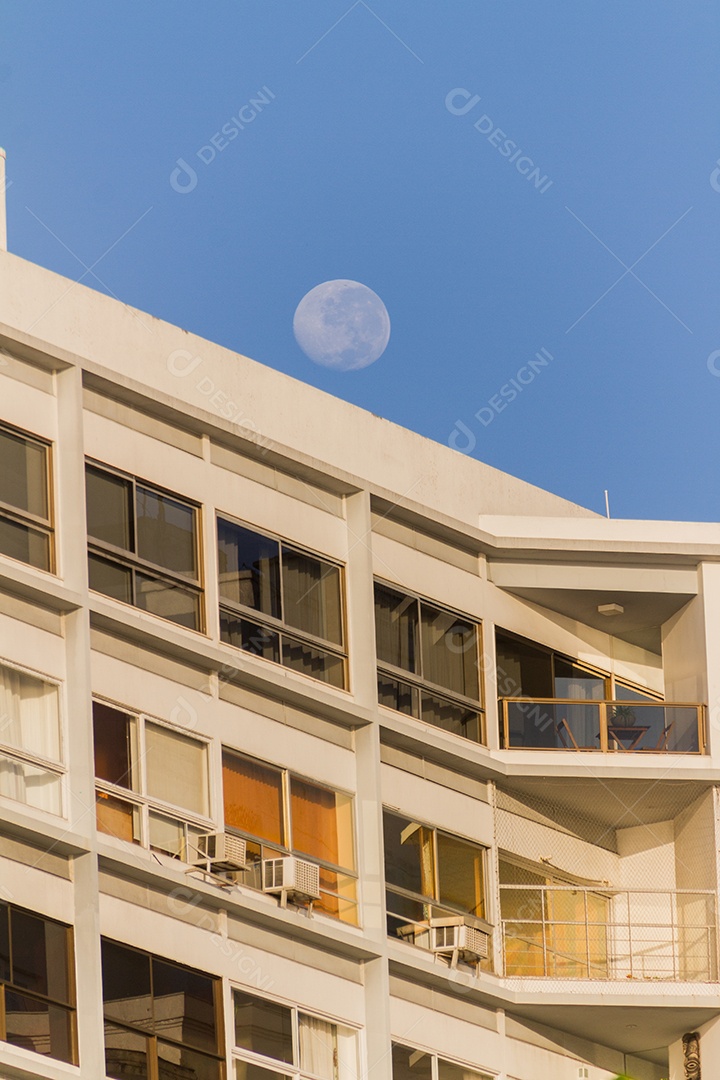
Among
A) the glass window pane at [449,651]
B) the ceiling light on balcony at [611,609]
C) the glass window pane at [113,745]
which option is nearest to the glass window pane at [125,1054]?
the glass window pane at [113,745]

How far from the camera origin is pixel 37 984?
80.3ft

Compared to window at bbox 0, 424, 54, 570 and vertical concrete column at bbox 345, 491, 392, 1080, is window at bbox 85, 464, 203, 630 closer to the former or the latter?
window at bbox 0, 424, 54, 570

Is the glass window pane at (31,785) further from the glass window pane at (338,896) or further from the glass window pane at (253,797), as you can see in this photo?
the glass window pane at (338,896)

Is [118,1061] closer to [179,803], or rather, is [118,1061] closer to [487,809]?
[179,803]

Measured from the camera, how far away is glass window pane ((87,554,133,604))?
87.8 feet

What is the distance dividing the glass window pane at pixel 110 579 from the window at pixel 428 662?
14.5 feet

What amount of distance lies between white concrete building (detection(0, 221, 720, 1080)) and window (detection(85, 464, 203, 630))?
0.13ft

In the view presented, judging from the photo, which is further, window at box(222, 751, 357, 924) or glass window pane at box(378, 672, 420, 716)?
glass window pane at box(378, 672, 420, 716)

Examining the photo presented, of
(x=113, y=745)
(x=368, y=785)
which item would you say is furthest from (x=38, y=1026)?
(x=368, y=785)

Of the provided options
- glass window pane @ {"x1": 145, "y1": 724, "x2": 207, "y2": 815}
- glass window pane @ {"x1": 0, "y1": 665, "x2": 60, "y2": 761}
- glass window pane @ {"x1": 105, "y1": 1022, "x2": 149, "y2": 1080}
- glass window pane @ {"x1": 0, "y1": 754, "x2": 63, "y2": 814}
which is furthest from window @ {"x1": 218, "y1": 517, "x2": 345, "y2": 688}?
glass window pane @ {"x1": 105, "y1": 1022, "x2": 149, "y2": 1080}

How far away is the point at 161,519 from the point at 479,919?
7122mm

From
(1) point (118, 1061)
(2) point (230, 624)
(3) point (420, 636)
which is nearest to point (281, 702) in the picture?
(2) point (230, 624)

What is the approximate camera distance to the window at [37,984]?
79.2 feet

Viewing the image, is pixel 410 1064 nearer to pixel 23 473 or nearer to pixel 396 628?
pixel 396 628
